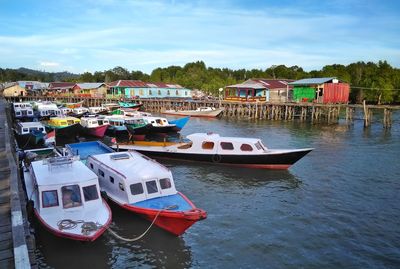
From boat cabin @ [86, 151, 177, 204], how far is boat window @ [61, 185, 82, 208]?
81.1 inches

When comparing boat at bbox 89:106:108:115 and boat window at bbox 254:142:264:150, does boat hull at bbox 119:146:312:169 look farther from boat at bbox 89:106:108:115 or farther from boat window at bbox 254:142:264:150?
boat at bbox 89:106:108:115

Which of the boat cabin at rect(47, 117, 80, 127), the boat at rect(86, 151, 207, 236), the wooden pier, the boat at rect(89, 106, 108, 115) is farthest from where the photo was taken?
the boat at rect(89, 106, 108, 115)

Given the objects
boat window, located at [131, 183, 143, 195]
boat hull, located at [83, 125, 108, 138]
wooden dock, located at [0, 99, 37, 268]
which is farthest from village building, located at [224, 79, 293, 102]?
wooden dock, located at [0, 99, 37, 268]

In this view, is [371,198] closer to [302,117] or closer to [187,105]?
[302,117]

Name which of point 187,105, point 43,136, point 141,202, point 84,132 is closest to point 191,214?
point 141,202

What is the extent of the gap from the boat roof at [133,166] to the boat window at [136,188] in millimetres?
231

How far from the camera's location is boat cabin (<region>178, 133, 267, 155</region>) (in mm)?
24547

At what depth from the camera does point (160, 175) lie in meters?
15.4

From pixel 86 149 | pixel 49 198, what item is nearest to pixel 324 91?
pixel 86 149

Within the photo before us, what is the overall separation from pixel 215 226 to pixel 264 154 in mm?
9592

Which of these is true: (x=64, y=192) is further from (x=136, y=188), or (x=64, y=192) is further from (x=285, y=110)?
(x=285, y=110)

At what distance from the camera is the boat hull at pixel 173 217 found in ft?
43.7

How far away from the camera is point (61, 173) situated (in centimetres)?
1452

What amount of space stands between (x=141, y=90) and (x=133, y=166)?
75.6m
